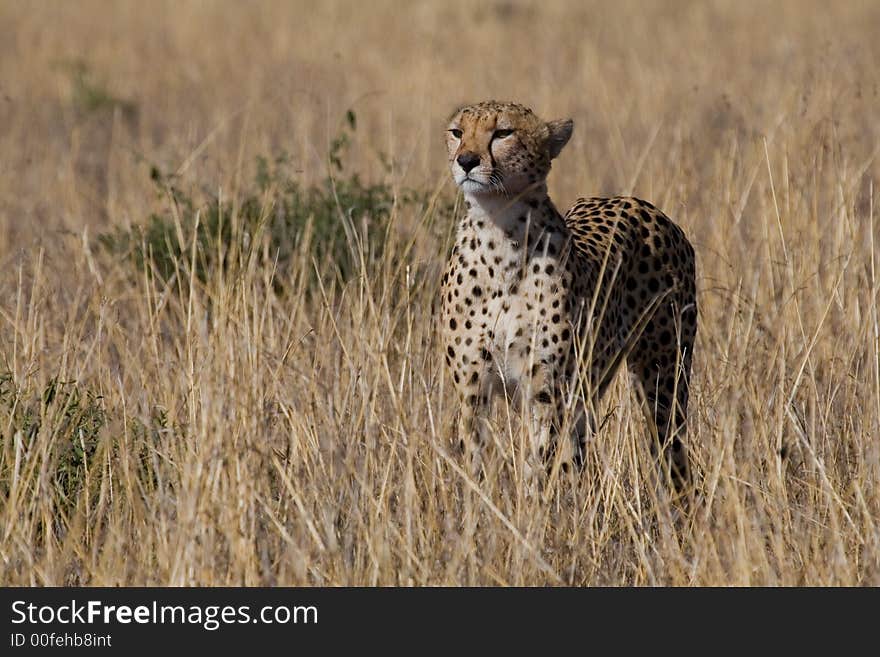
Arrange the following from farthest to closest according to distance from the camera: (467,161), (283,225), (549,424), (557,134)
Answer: (283,225) → (557,134) → (549,424) → (467,161)

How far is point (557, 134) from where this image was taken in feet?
12.3

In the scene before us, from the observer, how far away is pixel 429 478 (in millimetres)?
3531

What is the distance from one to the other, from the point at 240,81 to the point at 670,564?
24.6 feet

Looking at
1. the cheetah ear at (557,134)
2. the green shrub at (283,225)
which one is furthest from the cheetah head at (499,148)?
the green shrub at (283,225)

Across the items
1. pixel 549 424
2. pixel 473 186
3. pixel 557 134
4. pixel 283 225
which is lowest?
pixel 549 424

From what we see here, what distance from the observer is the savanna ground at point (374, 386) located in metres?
3.12

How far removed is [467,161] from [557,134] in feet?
1.21

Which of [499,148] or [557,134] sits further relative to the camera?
[557,134]

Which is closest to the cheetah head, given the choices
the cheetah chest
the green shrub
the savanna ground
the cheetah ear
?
the cheetah ear

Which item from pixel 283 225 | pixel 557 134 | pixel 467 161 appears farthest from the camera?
pixel 283 225

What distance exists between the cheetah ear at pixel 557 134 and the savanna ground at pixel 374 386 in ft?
1.79

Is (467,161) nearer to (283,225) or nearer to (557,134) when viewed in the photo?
(557,134)

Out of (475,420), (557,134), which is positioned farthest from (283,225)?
(475,420)
